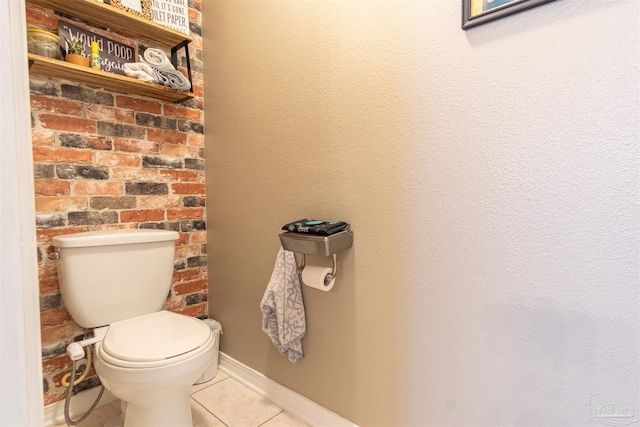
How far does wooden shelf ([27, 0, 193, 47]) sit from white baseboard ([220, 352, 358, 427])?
1745 mm

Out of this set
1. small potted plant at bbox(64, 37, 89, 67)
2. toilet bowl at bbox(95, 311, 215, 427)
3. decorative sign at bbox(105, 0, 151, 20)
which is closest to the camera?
toilet bowl at bbox(95, 311, 215, 427)

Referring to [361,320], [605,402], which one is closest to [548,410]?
[605,402]

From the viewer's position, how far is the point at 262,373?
160 cm

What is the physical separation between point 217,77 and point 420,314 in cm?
157

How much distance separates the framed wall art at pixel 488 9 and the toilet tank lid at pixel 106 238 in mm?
1440

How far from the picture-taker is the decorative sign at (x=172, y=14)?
160 cm

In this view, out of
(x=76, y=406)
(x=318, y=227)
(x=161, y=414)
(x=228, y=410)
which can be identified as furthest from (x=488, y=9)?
(x=76, y=406)

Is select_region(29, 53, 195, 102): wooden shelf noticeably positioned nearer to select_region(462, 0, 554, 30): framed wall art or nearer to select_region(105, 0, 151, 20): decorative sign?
select_region(105, 0, 151, 20): decorative sign

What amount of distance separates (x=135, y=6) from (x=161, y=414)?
1.78 metres

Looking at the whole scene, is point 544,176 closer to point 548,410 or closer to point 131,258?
point 548,410

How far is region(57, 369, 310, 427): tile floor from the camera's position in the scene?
140 cm

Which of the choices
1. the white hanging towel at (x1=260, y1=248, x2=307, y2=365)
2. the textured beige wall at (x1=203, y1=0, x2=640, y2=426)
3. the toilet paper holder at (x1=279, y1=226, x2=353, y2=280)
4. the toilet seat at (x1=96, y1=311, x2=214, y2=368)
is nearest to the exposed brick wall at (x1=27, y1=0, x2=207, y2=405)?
the toilet seat at (x1=96, y1=311, x2=214, y2=368)

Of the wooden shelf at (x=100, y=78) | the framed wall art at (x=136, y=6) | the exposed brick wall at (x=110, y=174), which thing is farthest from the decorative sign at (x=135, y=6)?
the wooden shelf at (x=100, y=78)

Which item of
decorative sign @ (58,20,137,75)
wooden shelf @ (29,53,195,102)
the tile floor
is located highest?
decorative sign @ (58,20,137,75)
